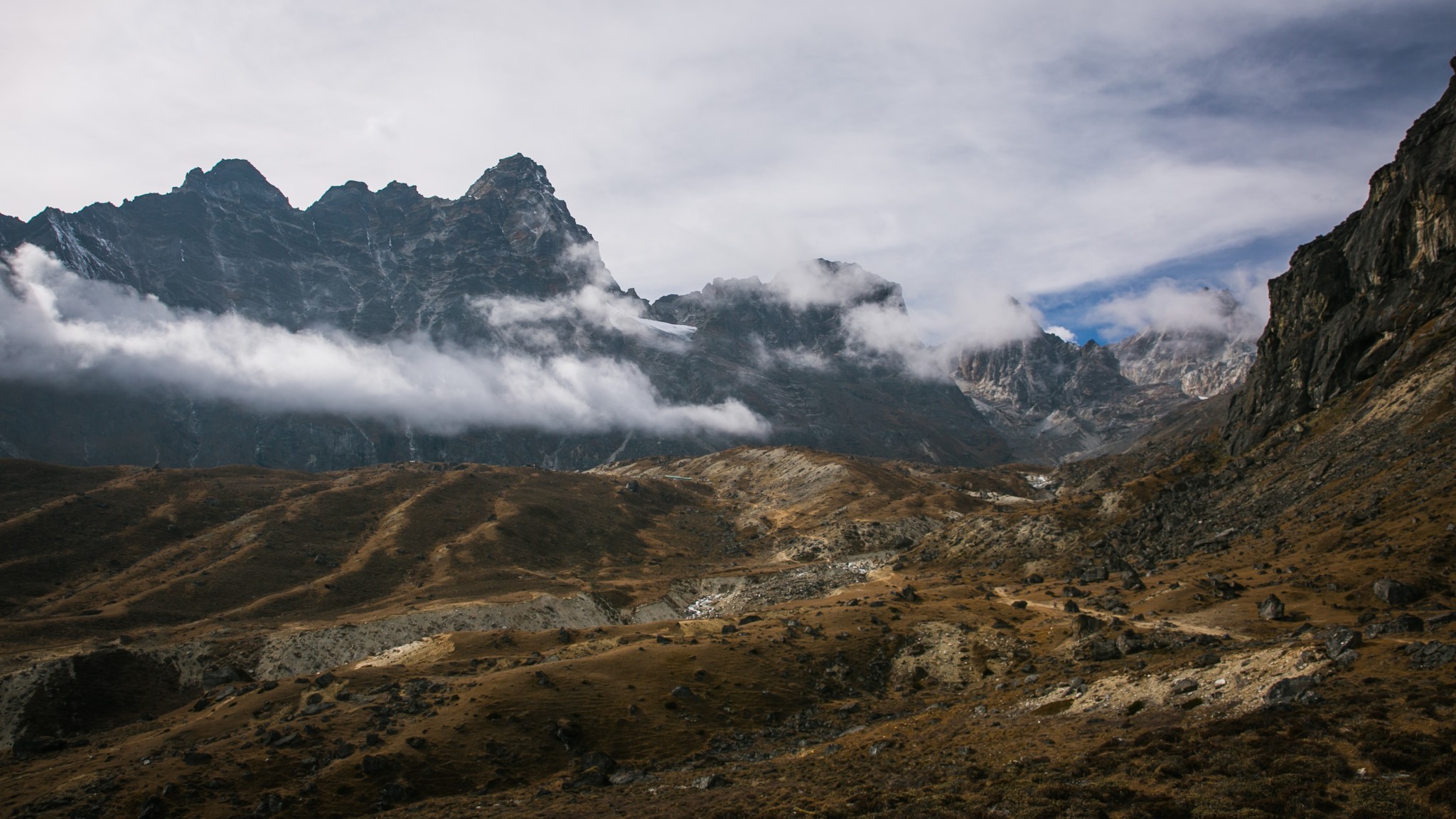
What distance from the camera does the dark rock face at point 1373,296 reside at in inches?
5497

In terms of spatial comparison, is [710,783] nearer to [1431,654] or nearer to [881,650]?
[881,650]

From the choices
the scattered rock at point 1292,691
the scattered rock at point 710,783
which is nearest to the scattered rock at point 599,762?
the scattered rock at point 710,783

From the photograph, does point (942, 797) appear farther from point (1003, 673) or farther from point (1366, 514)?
point (1366, 514)

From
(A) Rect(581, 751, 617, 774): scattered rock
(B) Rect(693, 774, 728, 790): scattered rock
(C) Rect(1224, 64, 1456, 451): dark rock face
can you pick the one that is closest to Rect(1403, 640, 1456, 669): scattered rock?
(B) Rect(693, 774, 728, 790): scattered rock

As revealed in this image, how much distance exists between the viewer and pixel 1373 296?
156875 mm

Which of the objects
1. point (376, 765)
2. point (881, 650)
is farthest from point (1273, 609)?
point (376, 765)

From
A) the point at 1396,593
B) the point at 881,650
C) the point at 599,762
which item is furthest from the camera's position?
the point at 881,650

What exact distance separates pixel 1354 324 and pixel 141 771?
212m

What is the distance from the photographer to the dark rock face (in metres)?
140

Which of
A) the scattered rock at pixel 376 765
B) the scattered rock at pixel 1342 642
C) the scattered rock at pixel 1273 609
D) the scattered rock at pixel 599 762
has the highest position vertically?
the scattered rock at pixel 376 765

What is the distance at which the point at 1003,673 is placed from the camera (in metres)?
85.8

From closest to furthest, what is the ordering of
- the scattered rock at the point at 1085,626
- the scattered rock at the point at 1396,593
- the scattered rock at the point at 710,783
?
1. the scattered rock at the point at 710,783
2. the scattered rock at the point at 1396,593
3. the scattered rock at the point at 1085,626

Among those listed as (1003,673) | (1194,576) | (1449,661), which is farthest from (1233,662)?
(1194,576)

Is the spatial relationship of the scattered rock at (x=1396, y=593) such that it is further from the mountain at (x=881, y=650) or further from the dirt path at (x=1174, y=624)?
the dirt path at (x=1174, y=624)
